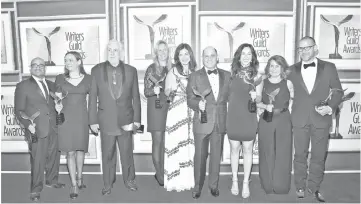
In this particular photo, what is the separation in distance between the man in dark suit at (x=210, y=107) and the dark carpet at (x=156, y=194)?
484mm

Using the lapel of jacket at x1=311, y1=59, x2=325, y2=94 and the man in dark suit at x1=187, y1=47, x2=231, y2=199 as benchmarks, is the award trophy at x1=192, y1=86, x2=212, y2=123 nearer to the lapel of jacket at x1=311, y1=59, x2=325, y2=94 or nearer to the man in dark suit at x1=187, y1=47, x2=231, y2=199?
the man in dark suit at x1=187, y1=47, x2=231, y2=199

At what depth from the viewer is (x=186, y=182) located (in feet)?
11.5

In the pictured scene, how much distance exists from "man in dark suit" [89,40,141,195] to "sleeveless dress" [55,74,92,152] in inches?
5.4

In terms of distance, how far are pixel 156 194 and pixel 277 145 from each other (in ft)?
5.47

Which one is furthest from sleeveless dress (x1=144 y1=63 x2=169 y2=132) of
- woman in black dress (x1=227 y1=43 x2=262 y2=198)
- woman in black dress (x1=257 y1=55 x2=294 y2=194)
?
woman in black dress (x1=257 y1=55 x2=294 y2=194)

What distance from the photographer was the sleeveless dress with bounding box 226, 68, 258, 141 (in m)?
3.24

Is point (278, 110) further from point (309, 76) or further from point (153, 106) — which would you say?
point (153, 106)

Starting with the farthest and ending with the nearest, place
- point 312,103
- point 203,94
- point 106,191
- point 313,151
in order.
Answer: point 106,191
point 313,151
point 312,103
point 203,94

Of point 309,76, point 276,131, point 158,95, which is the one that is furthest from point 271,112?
point 158,95

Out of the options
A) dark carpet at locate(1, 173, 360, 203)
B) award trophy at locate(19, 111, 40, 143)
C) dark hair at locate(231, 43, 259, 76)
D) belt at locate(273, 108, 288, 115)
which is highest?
dark hair at locate(231, 43, 259, 76)

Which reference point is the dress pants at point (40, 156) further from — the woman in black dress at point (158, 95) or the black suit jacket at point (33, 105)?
the woman in black dress at point (158, 95)

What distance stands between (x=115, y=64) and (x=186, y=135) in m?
1.24

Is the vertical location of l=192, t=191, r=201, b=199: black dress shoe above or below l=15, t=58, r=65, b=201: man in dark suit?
below

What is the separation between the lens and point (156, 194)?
12.0 feet
